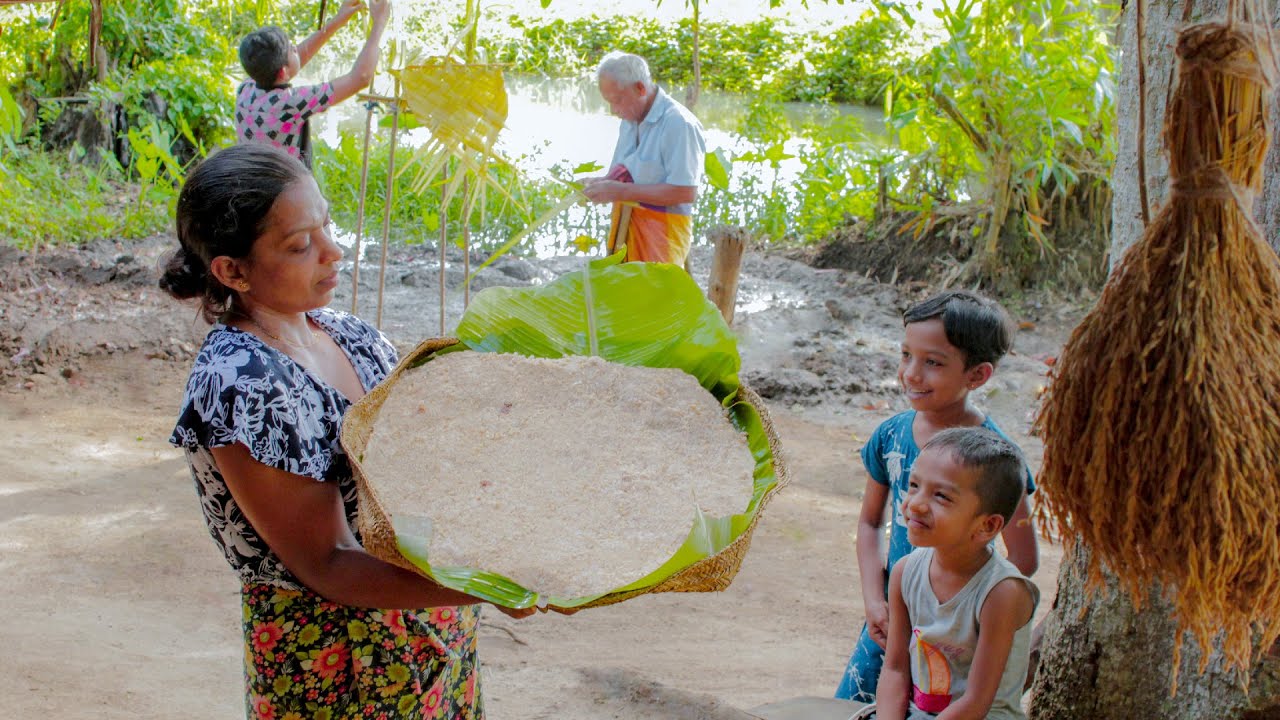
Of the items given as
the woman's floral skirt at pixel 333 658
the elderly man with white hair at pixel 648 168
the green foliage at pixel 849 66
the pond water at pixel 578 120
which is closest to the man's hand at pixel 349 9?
the elderly man with white hair at pixel 648 168

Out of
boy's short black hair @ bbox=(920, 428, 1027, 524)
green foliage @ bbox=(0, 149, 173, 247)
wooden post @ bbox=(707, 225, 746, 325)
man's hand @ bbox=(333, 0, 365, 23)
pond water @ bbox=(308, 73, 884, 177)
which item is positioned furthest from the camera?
pond water @ bbox=(308, 73, 884, 177)

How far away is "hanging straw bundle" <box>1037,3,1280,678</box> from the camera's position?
95cm

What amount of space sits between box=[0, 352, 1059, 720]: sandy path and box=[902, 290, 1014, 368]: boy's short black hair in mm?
1035

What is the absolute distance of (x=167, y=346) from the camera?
201 inches

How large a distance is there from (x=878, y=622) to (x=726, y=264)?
10.5 ft

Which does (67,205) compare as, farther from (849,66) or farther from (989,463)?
(849,66)

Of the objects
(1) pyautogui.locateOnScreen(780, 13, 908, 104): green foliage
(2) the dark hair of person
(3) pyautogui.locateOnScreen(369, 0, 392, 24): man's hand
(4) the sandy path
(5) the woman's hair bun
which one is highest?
(1) pyautogui.locateOnScreen(780, 13, 908, 104): green foliage

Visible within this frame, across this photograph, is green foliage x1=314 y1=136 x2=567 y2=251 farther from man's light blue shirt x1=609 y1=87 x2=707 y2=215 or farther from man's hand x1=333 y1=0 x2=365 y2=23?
man's hand x1=333 y1=0 x2=365 y2=23

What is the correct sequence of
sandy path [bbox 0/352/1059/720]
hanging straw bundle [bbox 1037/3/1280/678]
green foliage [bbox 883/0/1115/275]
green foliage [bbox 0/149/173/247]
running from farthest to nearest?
green foliage [bbox 0/149/173/247]
green foliage [bbox 883/0/1115/275]
sandy path [bbox 0/352/1059/720]
hanging straw bundle [bbox 1037/3/1280/678]

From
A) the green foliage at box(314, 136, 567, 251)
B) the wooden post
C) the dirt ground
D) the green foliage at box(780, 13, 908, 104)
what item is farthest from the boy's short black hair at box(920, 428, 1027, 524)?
the green foliage at box(780, 13, 908, 104)

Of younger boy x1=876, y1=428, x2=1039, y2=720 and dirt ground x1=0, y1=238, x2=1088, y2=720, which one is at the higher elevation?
younger boy x1=876, y1=428, x2=1039, y2=720

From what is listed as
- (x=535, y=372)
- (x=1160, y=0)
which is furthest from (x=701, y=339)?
(x=1160, y=0)

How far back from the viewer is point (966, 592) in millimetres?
1491

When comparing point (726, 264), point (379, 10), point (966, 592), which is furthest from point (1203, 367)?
point (726, 264)
